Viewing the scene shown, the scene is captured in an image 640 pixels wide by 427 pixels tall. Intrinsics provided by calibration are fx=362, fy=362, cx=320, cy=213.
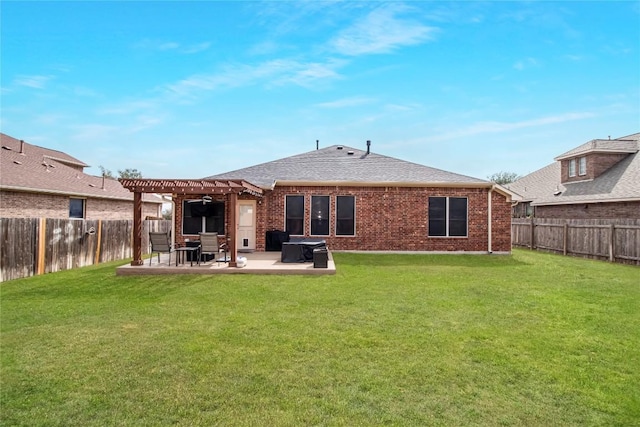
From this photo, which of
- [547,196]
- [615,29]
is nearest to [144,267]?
[615,29]

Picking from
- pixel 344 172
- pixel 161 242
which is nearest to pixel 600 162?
pixel 344 172

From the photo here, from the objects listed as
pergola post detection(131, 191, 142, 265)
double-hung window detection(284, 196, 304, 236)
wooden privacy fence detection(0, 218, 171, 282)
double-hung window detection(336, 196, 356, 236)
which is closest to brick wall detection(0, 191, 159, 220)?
wooden privacy fence detection(0, 218, 171, 282)

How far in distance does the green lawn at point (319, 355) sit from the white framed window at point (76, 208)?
10.5m

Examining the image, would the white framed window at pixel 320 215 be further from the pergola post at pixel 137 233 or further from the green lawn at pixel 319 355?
the green lawn at pixel 319 355

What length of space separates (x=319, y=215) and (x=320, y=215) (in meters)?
0.04

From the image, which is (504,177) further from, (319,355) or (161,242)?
(319,355)

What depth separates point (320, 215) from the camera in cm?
1459

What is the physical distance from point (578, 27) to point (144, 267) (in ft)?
45.3

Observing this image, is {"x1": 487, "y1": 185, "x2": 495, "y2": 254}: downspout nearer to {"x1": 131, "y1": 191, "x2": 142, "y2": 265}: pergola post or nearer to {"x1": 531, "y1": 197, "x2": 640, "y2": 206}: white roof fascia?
{"x1": 531, "y1": 197, "x2": 640, "y2": 206}: white roof fascia

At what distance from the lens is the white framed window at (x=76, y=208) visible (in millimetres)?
16844

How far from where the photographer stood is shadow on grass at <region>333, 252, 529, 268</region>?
11523 mm

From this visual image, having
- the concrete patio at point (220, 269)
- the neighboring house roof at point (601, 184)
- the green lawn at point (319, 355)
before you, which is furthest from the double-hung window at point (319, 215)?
the neighboring house roof at point (601, 184)

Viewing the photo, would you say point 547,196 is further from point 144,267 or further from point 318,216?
point 144,267

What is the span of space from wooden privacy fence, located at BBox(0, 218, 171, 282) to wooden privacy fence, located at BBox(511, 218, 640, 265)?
59.1 feet
